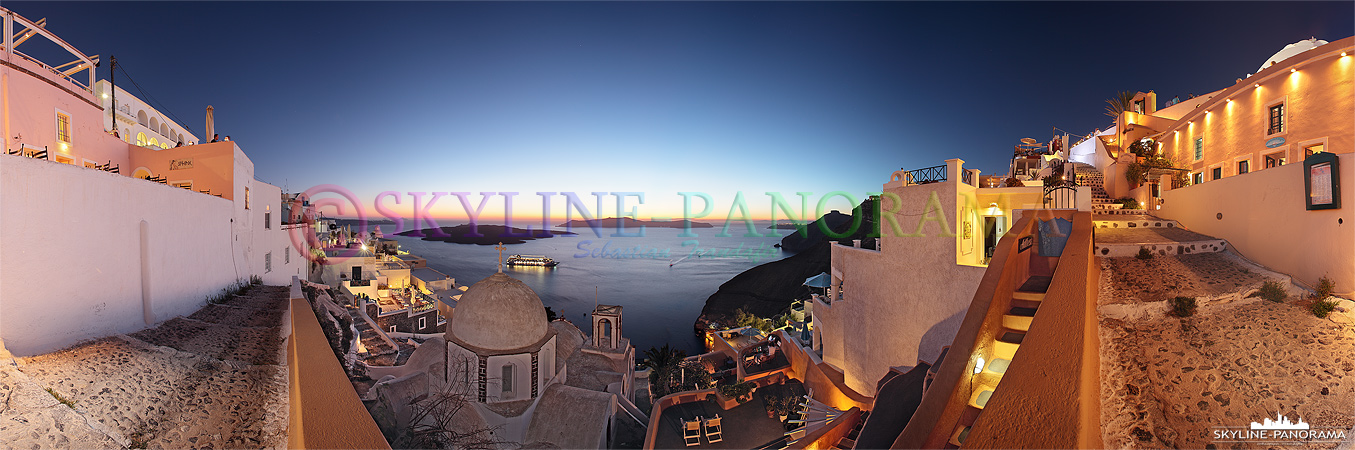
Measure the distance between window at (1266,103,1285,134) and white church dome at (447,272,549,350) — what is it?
659 inches

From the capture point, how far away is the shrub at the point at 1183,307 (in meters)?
5.33

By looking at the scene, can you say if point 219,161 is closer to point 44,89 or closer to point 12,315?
point 44,89

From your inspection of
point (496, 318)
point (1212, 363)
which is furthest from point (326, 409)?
point (1212, 363)

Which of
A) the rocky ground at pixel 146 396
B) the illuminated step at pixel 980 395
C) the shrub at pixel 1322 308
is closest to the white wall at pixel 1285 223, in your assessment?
the shrub at pixel 1322 308

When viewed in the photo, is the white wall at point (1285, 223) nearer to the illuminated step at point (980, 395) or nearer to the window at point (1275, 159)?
the window at point (1275, 159)

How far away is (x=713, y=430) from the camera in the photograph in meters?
11.8

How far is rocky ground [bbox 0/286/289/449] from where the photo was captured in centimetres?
333

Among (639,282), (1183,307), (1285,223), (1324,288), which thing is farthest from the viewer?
(639,282)

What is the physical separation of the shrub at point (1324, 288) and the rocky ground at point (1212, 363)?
19 cm

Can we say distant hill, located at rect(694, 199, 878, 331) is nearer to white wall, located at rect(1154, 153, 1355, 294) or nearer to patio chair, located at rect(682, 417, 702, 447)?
patio chair, located at rect(682, 417, 702, 447)

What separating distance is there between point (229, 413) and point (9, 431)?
44.6 inches

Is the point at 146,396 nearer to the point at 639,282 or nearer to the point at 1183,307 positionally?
the point at 1183,307

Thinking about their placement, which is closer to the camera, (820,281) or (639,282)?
(820,281)

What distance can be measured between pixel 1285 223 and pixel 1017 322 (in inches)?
219
